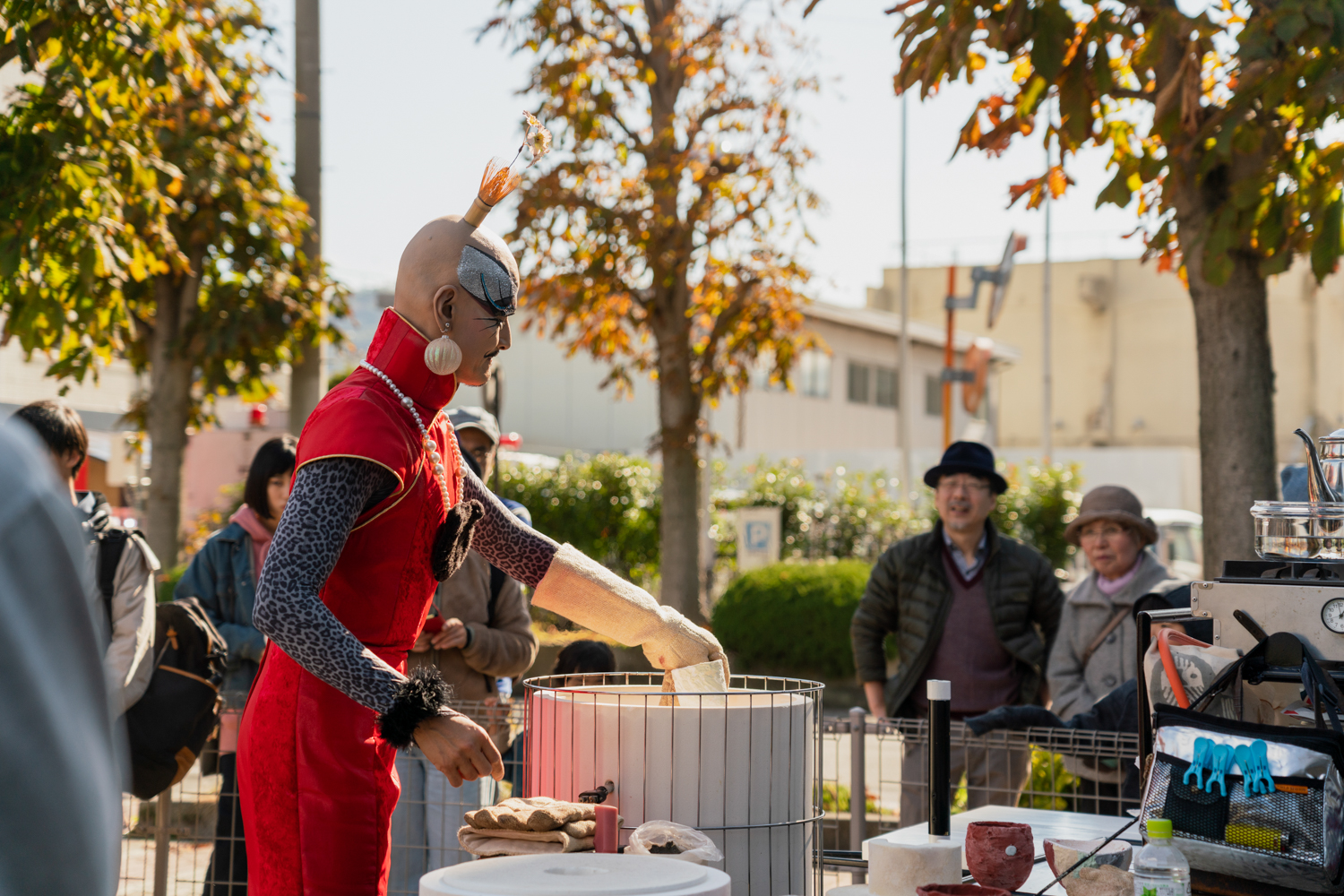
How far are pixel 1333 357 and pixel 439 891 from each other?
47448 millimetres

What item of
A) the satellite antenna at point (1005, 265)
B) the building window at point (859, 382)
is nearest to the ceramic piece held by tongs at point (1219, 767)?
the satellite antenna at point (1005, 265)

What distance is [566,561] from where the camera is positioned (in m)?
2.82

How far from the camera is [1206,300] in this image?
17.0ft

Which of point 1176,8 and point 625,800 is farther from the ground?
point 1176,8

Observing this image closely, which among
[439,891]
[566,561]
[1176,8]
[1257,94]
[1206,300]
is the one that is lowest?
[439,891]

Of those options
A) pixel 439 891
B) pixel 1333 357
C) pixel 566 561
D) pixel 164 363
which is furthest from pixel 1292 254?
pixel 1333 357

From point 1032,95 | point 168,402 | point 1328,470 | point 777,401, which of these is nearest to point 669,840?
point 1328,470

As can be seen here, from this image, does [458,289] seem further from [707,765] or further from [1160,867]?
[1160,867]

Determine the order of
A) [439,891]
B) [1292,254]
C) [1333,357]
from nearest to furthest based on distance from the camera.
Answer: [439,891], [1292,254], [1333,357]

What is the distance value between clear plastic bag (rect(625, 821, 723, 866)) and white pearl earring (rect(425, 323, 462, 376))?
967 millimetres

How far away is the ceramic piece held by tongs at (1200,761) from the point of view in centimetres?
213

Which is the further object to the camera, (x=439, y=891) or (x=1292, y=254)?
(x=1292, y=254)

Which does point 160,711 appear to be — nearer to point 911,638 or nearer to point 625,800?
point 625,800

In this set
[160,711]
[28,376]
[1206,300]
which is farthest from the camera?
[28,376]
